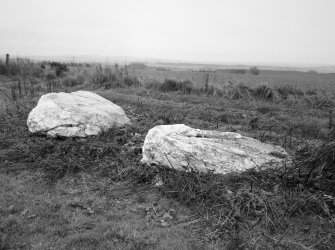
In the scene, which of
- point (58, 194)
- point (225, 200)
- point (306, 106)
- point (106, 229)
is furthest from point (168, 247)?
point (306, 106)

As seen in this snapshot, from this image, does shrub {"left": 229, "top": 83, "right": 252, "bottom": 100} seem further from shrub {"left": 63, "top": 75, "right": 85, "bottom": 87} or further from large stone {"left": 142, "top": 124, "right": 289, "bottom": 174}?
shrub {"left": 63, "top": 75, "right": 85, "bottom": 87}

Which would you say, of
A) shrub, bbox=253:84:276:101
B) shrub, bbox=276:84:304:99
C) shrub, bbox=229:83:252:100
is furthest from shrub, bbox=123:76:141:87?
shrub, bbox=276:84:304:99

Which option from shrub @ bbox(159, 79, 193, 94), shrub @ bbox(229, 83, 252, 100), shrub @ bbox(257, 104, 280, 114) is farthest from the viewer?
shrub @ bbox(159, 79, 193, 94)

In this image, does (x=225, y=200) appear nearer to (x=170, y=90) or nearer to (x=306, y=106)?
(x=306, y=106)

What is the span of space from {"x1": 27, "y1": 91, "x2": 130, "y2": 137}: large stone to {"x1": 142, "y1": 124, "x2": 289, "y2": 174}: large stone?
1.73 meters

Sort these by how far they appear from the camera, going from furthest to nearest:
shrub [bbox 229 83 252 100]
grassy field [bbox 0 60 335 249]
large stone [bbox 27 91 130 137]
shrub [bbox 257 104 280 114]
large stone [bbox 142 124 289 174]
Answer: shrub [bbox 229 83 252 100], shrub [bbox 257 104 280 114], large stone [bbox 27 91 130 137], large stone [bbox 142 124 289 174], grassy field [bbox 0 60 335 249]

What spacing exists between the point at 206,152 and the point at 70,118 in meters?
3.11

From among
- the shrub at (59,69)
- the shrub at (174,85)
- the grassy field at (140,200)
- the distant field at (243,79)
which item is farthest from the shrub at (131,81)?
the grassy field at (140,200)

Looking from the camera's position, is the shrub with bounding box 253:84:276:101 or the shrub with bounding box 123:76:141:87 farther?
the shrub with bounding box 123:76:141:87

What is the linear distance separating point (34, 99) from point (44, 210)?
6369 mm

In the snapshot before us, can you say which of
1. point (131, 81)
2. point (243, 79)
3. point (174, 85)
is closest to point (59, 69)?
point (131, 81)

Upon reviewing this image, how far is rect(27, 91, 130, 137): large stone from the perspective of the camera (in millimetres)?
5793

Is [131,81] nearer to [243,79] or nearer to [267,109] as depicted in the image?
[243,79]

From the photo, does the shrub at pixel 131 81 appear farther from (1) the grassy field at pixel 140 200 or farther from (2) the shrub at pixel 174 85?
(1) the grassy field at pixel 140 200
